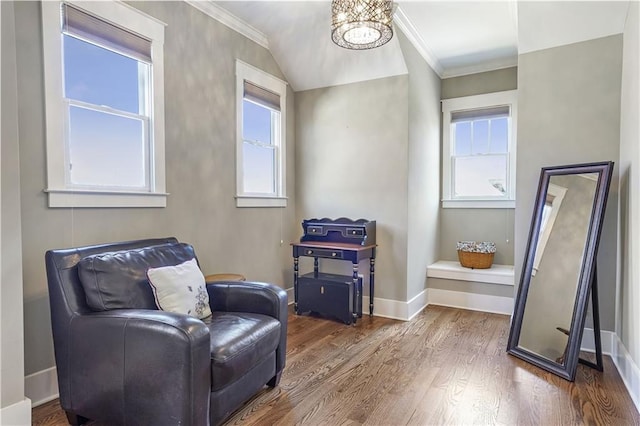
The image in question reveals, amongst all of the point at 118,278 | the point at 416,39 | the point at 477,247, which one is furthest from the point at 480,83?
the point at 118,278

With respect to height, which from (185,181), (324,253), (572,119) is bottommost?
(324,253)

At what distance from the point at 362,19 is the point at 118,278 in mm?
2109

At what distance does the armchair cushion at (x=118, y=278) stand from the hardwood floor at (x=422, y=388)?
71cm

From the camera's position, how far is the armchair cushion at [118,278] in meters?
1.93

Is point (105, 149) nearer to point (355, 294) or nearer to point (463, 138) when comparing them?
point (355, 294)

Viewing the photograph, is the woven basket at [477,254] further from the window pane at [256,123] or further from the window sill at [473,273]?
the window pane at [256,123]

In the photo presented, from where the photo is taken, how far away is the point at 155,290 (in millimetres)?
2070

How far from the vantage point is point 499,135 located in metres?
4.40

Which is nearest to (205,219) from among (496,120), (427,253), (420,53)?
(427,253)

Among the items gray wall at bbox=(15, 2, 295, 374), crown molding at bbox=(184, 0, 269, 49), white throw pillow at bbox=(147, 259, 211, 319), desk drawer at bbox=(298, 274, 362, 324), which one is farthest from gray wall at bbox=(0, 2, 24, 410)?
desk drawer at bbox=(298, 274, 362, 324)

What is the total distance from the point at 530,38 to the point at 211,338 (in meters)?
3.25

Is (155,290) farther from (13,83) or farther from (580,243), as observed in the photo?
(580,243)

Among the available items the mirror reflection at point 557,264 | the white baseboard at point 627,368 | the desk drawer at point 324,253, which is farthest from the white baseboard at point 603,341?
the desk drawer at point 324,253

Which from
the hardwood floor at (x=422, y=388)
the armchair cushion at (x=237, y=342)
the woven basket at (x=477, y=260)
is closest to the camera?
the armchair cushion at (x=237, y=342)
